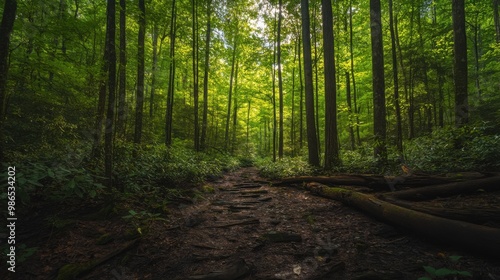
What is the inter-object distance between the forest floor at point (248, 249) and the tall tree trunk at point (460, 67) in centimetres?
540

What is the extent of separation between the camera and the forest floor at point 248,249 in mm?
2777

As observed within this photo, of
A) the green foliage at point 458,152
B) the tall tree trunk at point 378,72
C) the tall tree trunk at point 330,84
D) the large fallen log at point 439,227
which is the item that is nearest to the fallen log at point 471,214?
the large fallen log at point 439,227

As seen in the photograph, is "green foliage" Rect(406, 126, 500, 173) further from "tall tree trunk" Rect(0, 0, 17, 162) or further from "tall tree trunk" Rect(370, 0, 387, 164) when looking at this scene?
"tall tree trunk" Rect(0, 0, 17, 162)

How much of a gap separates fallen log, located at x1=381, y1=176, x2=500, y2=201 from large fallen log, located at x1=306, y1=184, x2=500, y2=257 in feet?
1.81

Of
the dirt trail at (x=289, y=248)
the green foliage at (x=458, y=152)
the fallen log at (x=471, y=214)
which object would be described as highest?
the green foliage at (x=458, y=152)

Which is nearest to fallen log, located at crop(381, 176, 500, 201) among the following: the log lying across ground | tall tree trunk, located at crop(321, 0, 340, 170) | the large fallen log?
the log lying across ground

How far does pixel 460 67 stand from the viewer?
26.8 feet

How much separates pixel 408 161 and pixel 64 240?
9.29m

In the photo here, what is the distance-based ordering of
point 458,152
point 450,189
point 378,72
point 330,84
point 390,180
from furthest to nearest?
point 330,84 < point 378,72 < point 458,152 < point 390,180 < point 450,189

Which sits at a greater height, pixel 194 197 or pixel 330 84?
pixel 330 84

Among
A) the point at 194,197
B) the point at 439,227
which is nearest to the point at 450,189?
the point at 439,227

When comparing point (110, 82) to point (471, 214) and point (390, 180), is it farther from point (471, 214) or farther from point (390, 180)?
point (390, 180)

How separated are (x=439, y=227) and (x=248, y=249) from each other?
2658 mm

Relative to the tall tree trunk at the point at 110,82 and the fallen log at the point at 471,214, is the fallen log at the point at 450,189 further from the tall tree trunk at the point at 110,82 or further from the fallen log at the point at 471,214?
the tall tree trunk at the point at 110,82
